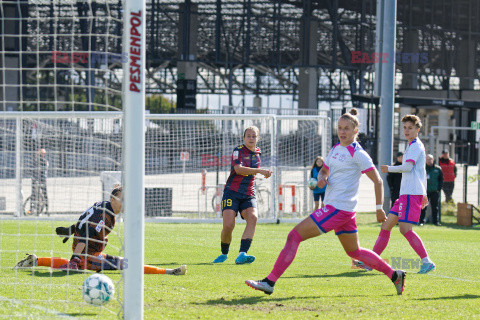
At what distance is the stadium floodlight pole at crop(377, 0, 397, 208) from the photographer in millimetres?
16984

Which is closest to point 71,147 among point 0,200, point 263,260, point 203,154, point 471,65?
point 0,200

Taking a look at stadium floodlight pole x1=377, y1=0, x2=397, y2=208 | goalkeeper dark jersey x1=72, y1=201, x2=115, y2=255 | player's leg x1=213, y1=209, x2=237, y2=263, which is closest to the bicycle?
stadium floodlight pole x1=377, y1=0, x2=397, y2=208

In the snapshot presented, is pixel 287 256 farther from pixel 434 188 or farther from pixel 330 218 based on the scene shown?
pixel 434 188

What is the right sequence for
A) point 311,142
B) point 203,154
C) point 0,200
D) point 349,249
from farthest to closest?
1. point 311,142
2. point 203,154
3. point 0,200
4. point 349,249

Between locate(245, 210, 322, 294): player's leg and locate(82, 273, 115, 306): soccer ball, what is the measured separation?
1405 millimetres

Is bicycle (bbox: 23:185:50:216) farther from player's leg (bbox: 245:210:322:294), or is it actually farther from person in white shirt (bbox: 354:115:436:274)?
player's leg (bbox: 245:210:322:294)

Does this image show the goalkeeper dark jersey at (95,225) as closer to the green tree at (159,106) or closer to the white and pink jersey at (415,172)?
the white and pink jersey at (415,172)

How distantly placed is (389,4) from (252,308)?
1177 cm

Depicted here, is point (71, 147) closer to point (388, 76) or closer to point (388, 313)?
point (388, 76)

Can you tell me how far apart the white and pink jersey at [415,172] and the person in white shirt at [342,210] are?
5.47 feet

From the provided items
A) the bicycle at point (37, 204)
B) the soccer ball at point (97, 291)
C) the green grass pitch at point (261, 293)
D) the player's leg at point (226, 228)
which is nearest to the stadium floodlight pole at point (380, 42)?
the green grass pitch at point (261, 293)

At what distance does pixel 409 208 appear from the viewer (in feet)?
29.7

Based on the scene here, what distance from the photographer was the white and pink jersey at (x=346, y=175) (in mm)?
7184

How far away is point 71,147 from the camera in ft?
61.0
